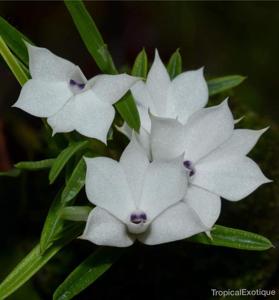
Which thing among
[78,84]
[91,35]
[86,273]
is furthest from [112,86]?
[86,273]

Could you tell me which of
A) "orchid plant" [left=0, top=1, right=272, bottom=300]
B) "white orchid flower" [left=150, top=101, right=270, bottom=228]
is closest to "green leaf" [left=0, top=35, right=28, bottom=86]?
"orchid plant" [left=0, top=1, right=272, bottom=300]

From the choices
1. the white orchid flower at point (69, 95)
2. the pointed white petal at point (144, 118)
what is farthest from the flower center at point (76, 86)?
the pointed white petal at point (144, 118)

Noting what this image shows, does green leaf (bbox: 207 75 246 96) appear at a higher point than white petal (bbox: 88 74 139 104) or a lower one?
lower

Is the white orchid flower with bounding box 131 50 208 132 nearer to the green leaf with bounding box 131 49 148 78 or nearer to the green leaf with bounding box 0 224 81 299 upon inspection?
the green leaf with bounding box 131 49 148 78

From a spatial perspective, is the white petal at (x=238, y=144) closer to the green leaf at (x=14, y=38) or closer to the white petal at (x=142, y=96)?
the white petal at (x=142, y=96)

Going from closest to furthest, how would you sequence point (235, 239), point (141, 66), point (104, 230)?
point (104, 230), point (235, 239), point (141, 66)

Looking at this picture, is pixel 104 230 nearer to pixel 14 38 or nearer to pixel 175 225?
pixel 175 225
